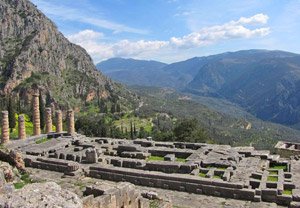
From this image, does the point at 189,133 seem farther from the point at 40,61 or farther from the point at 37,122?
the point at 40,61

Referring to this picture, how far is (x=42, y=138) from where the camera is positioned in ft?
138

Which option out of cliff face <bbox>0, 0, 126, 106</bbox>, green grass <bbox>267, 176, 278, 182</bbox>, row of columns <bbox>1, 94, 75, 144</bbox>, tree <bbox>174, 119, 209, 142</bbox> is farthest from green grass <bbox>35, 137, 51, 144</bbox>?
cliff face <bbox>0, 0, 126, 106</bbox>

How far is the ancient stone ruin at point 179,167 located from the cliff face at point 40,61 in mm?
100777

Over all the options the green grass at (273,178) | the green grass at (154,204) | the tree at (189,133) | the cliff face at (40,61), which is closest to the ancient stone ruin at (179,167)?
the green grass at (273,178)

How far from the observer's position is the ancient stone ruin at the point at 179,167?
2284 cm

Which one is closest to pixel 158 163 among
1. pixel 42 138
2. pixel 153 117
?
pixel 42 138

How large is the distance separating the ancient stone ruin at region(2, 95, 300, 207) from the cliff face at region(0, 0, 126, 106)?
101 m

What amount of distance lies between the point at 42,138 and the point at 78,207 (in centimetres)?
3620

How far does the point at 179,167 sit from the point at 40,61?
5136 inches

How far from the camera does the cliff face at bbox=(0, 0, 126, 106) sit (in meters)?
138

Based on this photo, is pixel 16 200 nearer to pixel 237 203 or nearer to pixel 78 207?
pixel 78 207

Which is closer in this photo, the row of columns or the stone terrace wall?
the stone terrace wall

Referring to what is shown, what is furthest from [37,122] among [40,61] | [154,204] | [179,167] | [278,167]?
[40,61]

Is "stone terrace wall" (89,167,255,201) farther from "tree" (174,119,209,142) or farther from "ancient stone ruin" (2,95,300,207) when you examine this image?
"tree" (174,119,209,142)
